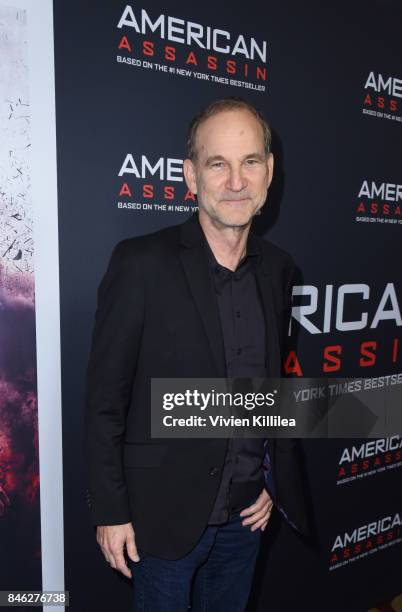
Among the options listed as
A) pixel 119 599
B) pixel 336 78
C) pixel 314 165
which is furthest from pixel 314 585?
pixel 336 78

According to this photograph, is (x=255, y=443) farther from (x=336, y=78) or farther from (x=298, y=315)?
(x=336, y=78)

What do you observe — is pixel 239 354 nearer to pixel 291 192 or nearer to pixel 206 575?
pixel 206 575

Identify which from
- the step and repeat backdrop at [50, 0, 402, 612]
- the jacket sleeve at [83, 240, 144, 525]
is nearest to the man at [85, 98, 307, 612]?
the jacket sleeve at [83, 240, 144, 525]

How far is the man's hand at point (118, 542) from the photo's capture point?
1306mm

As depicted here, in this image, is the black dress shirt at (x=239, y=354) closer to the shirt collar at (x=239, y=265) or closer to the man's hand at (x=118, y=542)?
the shirt collar at (x=239, y=265)

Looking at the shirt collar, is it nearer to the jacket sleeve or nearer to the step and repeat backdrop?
the jacket sleeve

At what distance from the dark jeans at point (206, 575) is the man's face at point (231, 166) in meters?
0.90

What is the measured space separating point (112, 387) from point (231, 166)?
0.66 m

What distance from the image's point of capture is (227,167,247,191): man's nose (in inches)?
52.0

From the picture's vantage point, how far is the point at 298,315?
217cm

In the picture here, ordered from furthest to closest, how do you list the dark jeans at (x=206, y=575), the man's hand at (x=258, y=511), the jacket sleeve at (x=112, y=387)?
the man's hand at (x=258, y=511) → the dark jeans at (x=206, y=575) → the jacket sleeve at (x=112, y=387)

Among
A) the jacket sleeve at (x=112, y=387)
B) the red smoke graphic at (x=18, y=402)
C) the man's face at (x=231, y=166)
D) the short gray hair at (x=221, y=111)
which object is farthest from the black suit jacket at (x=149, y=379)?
the red smoke graphic at (x=18, y=402)

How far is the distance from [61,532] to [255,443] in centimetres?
82

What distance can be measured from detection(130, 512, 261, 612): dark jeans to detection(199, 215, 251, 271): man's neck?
2.49 ft
